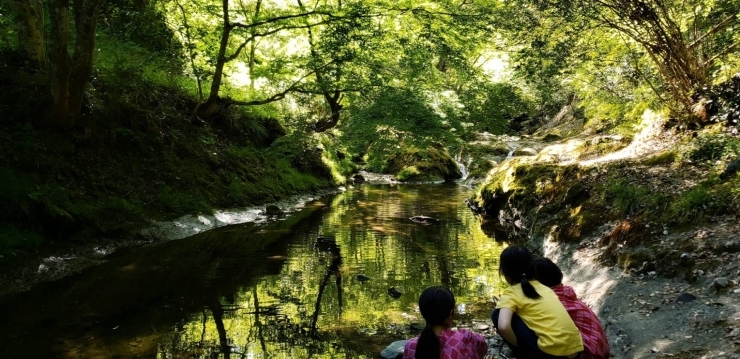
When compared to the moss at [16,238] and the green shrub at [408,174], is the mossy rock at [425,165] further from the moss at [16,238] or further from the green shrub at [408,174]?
the moss at [16,238]

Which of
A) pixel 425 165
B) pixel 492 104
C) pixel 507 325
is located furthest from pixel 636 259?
pixel 425 165

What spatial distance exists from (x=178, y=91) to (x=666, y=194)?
13.6m

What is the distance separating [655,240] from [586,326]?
343 cm

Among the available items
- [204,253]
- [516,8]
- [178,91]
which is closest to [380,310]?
[204,253]

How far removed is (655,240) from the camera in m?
6.27

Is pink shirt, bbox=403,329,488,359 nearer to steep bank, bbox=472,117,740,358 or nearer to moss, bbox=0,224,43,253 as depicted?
steep bank, bbox=472,117,740,358

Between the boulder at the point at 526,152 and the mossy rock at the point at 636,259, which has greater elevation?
the boulder at the point at 526,152

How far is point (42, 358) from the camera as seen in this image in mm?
4594

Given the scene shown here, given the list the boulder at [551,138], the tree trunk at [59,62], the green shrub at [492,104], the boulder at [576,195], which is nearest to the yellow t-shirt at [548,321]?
the boulder at [576,195]

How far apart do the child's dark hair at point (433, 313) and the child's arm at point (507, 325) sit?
24.2 inches

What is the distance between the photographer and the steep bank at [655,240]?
4527 mm

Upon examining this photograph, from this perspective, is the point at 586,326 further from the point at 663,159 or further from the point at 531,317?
the point at 663,159

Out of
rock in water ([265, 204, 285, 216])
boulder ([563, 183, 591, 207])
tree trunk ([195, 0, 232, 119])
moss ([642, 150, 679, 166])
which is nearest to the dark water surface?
boulder ([563, 183, 591, 207])

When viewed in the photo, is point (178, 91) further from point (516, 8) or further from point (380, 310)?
point (380, 310)
